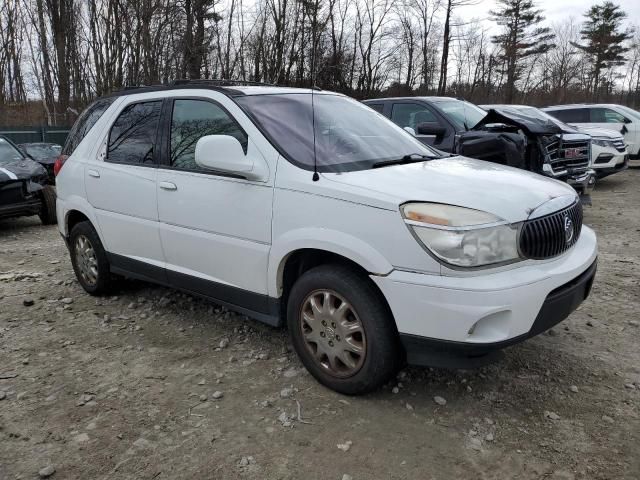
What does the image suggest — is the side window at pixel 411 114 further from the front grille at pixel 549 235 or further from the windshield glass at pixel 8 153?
the windshield glass at pixel 8 153

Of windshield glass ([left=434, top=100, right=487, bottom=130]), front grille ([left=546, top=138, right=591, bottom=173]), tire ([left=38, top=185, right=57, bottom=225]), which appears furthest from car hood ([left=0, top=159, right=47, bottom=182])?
front grille ([left=546, top=138, right=591, bottom=173])

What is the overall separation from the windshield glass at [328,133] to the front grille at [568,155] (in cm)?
443

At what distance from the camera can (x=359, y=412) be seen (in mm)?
2826

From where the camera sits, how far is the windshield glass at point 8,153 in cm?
873

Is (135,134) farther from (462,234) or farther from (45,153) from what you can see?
(45,153)

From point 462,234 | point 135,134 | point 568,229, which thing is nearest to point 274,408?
point 462,234

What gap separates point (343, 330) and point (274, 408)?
0.60 metres

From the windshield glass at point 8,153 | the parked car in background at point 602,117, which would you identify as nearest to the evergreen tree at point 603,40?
the parked car in background at point 602,117

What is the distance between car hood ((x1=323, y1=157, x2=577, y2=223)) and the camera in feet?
8.50

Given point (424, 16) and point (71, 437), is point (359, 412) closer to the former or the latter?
point (71, 437)

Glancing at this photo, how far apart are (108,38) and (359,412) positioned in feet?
74.1

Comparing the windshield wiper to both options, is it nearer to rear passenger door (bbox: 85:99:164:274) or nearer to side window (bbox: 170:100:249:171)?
side window (bbox: 170:100:249:171)

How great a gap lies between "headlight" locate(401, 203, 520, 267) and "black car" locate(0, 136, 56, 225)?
7381 mm

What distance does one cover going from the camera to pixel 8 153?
356 inches
